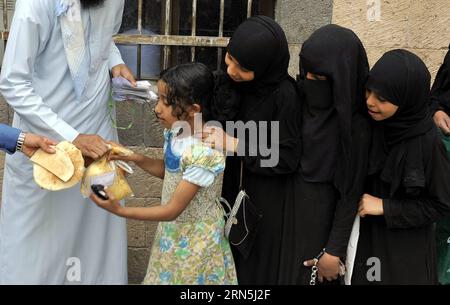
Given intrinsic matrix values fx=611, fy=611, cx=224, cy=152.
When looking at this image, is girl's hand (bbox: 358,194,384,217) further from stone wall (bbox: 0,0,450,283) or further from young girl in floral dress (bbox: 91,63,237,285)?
stone wall (bbox: 0,0,450,283)

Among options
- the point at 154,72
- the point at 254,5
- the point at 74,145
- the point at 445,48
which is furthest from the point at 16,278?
the point at 445,48

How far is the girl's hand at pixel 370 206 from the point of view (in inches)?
97.8

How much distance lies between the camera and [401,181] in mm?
2459

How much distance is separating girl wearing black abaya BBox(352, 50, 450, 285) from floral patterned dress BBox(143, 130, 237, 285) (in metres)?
0.61

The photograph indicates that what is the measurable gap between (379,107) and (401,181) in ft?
1.03

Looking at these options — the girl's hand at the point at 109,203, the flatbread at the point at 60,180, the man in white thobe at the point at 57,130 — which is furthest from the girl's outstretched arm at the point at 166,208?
the man in white thobe at the point at 57,130

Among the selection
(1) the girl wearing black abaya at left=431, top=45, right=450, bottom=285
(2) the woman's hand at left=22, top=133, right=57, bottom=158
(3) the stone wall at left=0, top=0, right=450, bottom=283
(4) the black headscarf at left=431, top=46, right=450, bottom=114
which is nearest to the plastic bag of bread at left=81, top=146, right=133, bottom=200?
(2) the woman's hand at left=22, top=133, right=57, bottom=158

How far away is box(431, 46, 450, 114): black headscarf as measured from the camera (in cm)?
310

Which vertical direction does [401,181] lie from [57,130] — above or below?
below

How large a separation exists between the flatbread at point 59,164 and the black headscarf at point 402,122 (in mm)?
1212

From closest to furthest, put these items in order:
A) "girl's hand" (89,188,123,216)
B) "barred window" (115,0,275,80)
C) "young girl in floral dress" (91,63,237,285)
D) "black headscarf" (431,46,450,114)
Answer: "girl's hand" (89,188,123,216)
"young girl in floral dress" (91,63,237,285)
"black headscarf" (431,46,450,114)
"barred window" (115,0,275,80)

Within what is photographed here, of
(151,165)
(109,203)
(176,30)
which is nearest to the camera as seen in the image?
(109,203)

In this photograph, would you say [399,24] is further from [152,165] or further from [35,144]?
[35,144]

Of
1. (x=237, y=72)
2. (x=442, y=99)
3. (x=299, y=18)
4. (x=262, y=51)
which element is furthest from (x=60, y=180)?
(x=299, y=18)
